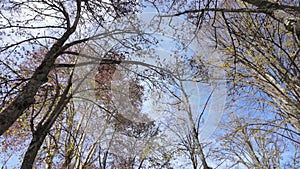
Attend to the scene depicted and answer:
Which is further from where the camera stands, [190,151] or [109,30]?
[190,151]

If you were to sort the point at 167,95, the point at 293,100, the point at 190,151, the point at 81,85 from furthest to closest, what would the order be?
1. the point at 190,151
2. the point at 293,100
3. the point at 81,85
4. the point at 167,95

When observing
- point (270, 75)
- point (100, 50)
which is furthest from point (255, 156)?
point (100, 50)

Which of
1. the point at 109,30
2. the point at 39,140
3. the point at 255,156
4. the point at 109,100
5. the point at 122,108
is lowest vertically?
the point at 39,140

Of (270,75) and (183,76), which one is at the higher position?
(270,75)

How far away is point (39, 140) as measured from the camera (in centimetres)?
176

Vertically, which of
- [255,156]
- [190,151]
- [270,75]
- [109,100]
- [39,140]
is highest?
[255,156]

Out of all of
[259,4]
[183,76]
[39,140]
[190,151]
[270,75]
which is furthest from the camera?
[190,151]

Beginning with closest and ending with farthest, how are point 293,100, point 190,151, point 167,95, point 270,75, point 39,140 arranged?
point 39,140 → point 167,95 → point 293,100 → point 270,75 → point 190,151

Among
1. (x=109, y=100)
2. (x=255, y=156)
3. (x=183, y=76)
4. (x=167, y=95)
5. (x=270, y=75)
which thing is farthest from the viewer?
(x=255, y=156)

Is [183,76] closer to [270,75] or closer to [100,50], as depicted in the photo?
[100,50]

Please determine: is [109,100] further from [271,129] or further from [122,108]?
[271,129]

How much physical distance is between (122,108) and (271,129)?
265 centimetres

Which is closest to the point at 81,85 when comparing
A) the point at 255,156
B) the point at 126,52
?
the point at 126,52

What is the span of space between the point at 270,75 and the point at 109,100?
2.56 m
